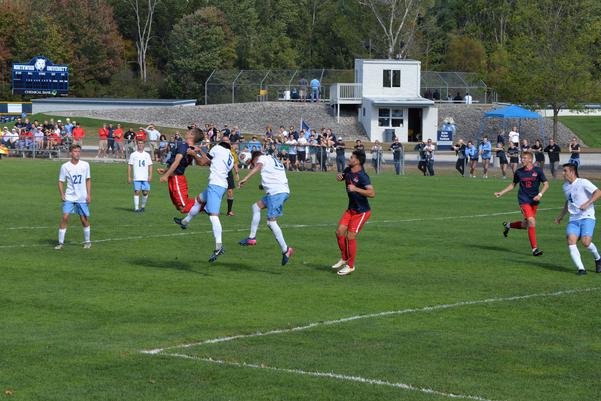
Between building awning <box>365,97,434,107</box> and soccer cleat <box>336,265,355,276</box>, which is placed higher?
building awning <box>365,97,434,107</box>

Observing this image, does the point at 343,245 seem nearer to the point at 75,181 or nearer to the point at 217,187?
the point at 217,187

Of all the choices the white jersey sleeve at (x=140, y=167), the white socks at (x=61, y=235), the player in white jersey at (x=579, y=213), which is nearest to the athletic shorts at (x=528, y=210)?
Result: the player in white jersey at (x=579, y=213)

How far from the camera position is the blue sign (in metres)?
76.1

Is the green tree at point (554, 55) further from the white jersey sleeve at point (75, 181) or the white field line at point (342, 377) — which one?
the white field line at point (342, 377)

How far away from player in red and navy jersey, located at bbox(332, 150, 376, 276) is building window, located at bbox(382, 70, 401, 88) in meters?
61.5

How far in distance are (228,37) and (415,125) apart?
2798 centimetres

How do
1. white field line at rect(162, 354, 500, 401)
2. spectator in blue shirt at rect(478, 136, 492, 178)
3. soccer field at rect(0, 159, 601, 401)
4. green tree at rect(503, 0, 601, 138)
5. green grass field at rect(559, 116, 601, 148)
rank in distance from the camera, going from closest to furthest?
white field line at rect(162, 354, 500, 401) → soccer field at rect(0, 159, 601, 401) → spectator in blue shirt at rect(478, 136, 492, 178) → green tree at rect(503, 0, 601, 138) → green grass field at rect(559, 116, 601, 148)

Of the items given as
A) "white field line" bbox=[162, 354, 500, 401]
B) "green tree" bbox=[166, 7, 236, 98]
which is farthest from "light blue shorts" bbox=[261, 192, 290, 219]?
"green tree" bbox=[166, 7, 236, 98]

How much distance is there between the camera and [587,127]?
8412 cm

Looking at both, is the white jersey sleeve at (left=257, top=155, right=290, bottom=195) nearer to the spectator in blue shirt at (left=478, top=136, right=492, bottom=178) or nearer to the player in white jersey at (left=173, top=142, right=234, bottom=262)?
the player in white jersey at (left=173, top=142, right=234, bottom=262)

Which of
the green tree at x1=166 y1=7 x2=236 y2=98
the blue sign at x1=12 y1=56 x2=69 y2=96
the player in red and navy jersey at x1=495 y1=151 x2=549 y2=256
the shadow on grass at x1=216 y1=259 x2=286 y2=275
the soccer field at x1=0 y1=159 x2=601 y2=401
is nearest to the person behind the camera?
the soccer field at x1=0 y1=159 x2=601 y2=401

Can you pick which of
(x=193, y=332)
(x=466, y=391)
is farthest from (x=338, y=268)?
(x=466, y=391)

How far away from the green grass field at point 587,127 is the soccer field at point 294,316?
56.1m

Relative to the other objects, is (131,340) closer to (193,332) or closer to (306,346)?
(193,332)
